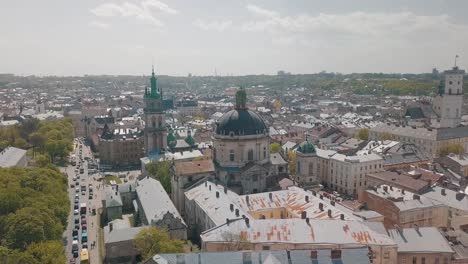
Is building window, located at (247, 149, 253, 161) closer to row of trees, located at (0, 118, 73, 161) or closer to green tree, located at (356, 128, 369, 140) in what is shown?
Result: row of trees, located at (0, 118, 73, 161)

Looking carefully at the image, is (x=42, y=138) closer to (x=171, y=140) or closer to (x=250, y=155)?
(x=171, y=140)

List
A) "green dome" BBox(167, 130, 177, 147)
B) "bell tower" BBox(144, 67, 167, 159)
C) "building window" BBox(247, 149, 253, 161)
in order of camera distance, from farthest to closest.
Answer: "green dome" BBox(167, 130, 177, 147)
"bell tower" BBox(144, 67, 167, 159)
"building window" BBox(247, 149, 253, 161)

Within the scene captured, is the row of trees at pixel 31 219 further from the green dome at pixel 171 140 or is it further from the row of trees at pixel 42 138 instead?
the row of trees at pixel 42 138

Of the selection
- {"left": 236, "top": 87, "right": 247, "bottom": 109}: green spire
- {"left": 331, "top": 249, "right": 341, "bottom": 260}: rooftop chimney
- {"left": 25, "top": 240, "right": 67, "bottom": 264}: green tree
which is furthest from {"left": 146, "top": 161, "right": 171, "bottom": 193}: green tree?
{"left": 331, "top": 249, "right": 341, "bottom": 260}: rooftop chimney

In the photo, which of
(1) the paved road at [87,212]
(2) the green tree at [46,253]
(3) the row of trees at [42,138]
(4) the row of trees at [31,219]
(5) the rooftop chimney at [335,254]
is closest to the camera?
(5) the rooftop chimney at [335,254]

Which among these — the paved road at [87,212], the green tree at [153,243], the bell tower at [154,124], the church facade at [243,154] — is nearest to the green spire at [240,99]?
the church facade at [243,154]

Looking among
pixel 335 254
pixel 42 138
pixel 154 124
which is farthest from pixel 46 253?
pixel 42 138

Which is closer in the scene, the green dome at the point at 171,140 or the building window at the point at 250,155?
the building window at the point at 250,155

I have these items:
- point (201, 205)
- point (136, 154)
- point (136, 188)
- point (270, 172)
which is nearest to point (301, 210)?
point (201, 205)
